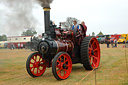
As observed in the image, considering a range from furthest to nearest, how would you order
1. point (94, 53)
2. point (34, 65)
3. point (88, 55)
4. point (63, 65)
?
point (94, 53), point (88, 55), point (34, 65), point (63, 65)

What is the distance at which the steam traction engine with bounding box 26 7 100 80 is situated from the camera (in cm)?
492

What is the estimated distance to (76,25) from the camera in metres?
5.94

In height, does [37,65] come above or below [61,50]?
below

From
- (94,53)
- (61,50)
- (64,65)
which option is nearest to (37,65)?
(61,50)

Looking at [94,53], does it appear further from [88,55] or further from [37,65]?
[37,65]

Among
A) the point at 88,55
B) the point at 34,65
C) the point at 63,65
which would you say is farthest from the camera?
the point at 88,55

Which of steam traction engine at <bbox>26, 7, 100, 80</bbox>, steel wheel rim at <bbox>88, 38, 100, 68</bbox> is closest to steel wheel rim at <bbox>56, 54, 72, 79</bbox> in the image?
steam traction engine at <bbox>26, 7, 100, 80</bbox>

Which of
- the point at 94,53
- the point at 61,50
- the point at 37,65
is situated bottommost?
the point at 37,65

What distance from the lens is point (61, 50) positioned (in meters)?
5.27

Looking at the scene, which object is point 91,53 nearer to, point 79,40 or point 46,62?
point 79,40

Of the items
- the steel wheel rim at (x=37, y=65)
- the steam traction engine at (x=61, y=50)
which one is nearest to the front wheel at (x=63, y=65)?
the steam traction engine at (x=61, y=50)

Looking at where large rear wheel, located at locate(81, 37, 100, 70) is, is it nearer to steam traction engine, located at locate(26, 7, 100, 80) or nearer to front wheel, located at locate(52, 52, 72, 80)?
steam traction engine, located at locate(26, 7, 100, 80)

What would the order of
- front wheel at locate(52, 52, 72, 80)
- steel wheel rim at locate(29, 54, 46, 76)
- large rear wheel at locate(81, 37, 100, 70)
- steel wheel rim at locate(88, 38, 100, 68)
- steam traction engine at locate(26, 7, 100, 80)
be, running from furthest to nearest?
1. steel wheel rim at locate(88, 38, 100, 68)
2. large rear wheel at locate(81, 37, 100, 70)
3. steel wheel rim at locate(29, 54, 46, 76)
4. steam traction engine at locate(26, 7, 100, 80)
5. front wheel at locate(52, 52, 72, 80)

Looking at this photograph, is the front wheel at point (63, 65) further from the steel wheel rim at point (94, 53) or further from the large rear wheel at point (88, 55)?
the steel wheel rim at point (94, 53)
